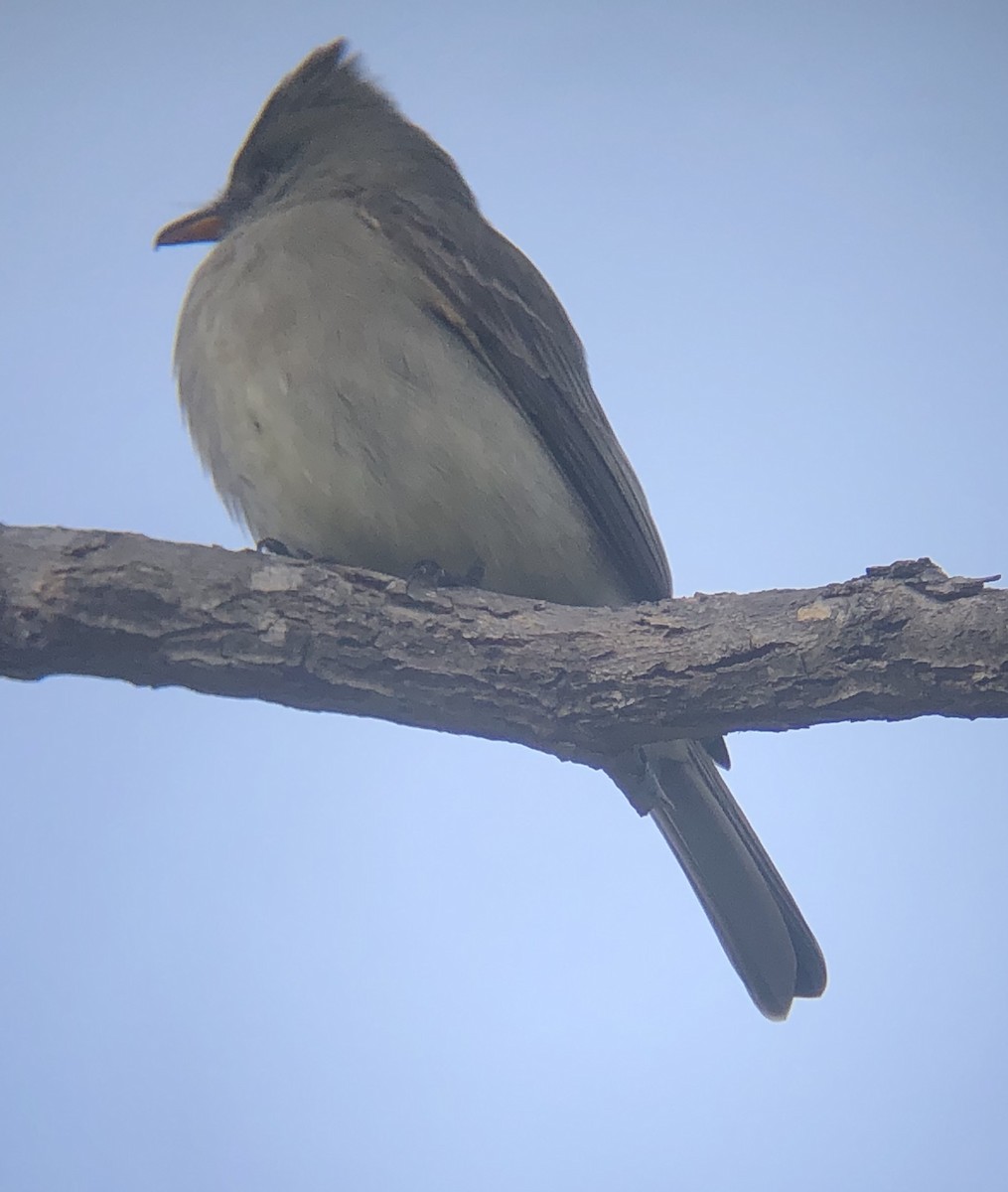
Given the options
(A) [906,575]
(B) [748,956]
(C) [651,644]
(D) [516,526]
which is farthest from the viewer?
(B) [748,956]

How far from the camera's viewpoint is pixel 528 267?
365 cm

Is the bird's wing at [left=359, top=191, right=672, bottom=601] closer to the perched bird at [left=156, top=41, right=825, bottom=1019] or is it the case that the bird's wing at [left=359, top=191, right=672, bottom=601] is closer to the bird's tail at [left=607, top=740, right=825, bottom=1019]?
the perched bird at [left=156, top=41, right=825, bottom=1019]

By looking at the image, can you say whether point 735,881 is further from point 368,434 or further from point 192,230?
point 192,230

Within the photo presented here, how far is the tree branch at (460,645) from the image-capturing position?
218 cm

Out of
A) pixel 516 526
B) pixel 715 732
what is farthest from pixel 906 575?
pixel 516 526

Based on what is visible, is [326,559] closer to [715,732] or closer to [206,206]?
[715,732]

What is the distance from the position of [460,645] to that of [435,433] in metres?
0.62

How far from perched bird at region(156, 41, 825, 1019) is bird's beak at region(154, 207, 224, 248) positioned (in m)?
0.12

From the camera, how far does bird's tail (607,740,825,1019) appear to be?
306cm

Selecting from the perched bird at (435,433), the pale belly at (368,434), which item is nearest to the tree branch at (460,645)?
the perched bird at (435,433)

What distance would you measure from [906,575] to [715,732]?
0.47 meters

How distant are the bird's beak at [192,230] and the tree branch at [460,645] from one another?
1.61m

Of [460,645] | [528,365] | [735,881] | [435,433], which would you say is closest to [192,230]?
[528,365]

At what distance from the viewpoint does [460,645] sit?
239cm
